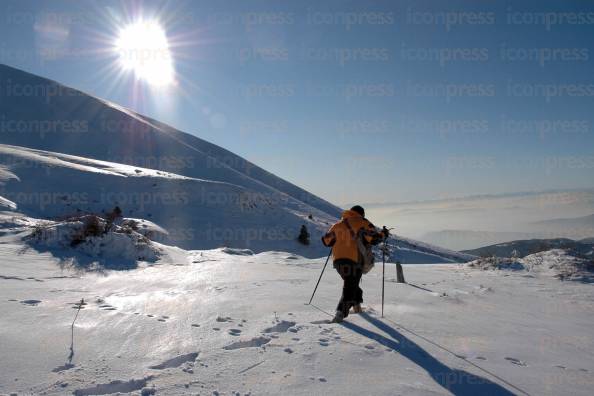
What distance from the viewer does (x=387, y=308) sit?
6.11 metres

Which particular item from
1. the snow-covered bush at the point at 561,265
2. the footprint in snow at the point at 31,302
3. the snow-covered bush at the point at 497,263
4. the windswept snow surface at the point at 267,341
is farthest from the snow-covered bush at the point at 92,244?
the snow-covered bush at the point at 561,265

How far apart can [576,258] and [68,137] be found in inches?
2175

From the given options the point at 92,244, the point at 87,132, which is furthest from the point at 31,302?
the point at 87,132

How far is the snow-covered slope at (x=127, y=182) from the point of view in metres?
23.9

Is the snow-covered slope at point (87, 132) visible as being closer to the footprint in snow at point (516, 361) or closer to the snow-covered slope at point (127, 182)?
the snow-covered slope at point (127, 182)

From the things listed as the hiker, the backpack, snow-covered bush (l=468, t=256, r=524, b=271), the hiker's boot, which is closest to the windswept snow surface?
the hiker's boot

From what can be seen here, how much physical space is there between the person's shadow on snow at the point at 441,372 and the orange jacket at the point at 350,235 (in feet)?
5.07

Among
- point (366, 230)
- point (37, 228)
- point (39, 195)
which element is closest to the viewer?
point (366, 230)

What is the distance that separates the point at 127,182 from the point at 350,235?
27303mm

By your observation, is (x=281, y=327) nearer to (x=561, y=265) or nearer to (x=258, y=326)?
(x=258, y=326)

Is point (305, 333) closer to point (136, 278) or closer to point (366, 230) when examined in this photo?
point (366, 230)

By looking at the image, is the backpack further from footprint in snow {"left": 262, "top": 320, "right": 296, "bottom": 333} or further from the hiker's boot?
→ footprint in snow {"left": 262, "top": 320, "right": 296, "bottom": 333}

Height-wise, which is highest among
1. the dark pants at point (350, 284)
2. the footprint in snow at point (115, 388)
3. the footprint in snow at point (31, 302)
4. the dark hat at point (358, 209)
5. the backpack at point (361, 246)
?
the dark hat at point (358, 209)

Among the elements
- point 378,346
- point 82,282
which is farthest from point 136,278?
point 378,346
